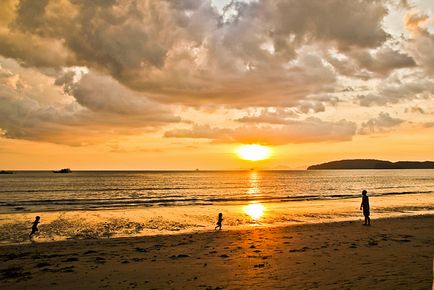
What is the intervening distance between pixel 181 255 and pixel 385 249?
9.41 metres

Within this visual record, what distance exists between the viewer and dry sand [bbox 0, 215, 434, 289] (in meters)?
11.3

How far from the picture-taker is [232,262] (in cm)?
1419

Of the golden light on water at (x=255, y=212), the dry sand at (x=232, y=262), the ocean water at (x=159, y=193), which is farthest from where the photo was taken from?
the ocean water at (x=159, y=193)

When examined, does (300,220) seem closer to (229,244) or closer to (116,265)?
(229,244)

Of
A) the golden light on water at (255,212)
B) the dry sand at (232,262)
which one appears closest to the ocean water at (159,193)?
the golden light on water at (255,212)

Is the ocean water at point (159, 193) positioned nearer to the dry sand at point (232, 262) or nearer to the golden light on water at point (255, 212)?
the golden light on water at point (255, 212)

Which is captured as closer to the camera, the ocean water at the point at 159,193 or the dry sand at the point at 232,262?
the dry sand at the point at 232,262

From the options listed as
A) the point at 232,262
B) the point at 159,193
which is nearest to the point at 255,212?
the point at 232,262

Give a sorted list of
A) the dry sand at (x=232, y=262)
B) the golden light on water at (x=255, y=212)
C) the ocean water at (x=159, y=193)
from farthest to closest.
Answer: the ocean water at (x=159, y=193), the golden light on water at (x=255, y=212), the dry sand at (x=232, y=262)

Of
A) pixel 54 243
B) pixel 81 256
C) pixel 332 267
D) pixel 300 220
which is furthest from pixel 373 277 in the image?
pixel 300 220

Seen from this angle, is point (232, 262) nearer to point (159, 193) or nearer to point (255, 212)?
point (255, 212)

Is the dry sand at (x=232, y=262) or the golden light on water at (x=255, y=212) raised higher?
the dry sand at (x=232, y=262)

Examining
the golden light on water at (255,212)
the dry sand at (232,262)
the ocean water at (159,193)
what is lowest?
the ocean water at (159,193)

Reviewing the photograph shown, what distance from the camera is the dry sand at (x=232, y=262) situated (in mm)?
11320
